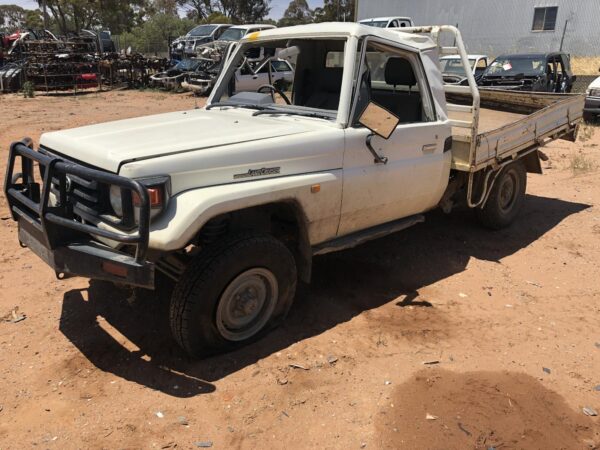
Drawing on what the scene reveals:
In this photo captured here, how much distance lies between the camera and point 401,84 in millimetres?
4648

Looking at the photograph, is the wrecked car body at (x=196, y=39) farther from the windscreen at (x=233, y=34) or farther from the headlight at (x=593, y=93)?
the headlight at (x=593, y=93)

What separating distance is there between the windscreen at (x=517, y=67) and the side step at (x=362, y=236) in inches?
405

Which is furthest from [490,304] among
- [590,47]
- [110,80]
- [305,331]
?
[590,47]

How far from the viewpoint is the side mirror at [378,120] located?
365cm

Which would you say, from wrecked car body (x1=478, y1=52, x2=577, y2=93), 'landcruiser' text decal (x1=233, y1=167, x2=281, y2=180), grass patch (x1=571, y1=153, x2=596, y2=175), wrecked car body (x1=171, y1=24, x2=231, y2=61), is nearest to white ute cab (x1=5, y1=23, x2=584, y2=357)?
'landcruiser' text decal (x1=233, y1=167, x2=281, y2=180)

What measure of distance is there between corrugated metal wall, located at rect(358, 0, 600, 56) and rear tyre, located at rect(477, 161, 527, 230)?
24.7 metres

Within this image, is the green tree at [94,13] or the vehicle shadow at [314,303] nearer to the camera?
the vehicle shadow at [314,303]

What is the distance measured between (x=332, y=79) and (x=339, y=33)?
→ 0.80m

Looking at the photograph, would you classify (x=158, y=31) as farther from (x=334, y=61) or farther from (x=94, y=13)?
(x=334, y=61)

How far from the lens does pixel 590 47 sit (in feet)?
87.7

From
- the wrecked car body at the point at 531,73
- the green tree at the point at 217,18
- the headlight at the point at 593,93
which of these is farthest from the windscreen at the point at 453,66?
the green tree at the point at 217,18

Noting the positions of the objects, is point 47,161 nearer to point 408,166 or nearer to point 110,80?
point 408,166

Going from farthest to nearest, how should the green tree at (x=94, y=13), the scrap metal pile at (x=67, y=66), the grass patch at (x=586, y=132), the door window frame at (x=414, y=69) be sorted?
the green tree at (x=94, y=13) < the scrap metal pile at (x=67, y=66) < the grass patch at (x=586, y=132) < the door window frame at (x=414, y=69)

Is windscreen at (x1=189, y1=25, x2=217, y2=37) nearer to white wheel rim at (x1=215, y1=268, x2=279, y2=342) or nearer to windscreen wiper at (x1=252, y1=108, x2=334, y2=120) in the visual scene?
windscreen wiper at (x1=252, y1=108, x2=334, y2=120)
